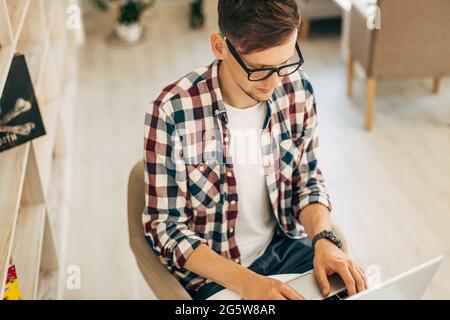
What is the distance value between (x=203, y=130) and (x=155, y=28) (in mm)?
2745

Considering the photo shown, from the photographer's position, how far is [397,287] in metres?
0.77

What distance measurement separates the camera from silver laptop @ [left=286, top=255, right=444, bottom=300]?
74 centimetres

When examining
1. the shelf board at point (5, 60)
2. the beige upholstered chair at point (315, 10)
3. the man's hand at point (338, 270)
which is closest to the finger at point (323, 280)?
the man's hand at point (338, 270)

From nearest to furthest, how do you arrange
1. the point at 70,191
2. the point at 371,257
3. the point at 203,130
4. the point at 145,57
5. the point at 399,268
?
1. the point at 203,130
2. the point at 399,268
3. the point at 371,257
4. the point at 70,191
5. the point at 145,57

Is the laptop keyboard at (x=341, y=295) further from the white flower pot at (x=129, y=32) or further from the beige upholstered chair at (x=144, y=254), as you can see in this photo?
the white flower pot at (x=129, y=32)

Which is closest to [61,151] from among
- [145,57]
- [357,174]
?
[145,57]

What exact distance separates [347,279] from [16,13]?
1.18 metres

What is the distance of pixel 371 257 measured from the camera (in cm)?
185

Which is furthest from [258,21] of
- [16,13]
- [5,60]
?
[16,13]

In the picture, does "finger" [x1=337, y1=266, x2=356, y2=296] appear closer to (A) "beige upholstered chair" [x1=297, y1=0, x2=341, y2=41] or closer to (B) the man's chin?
(B) the man's chin

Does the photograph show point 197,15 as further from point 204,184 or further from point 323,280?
point 323,280

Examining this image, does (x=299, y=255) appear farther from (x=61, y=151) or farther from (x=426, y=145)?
(x=61, y=151)

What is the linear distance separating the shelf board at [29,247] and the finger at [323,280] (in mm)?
844

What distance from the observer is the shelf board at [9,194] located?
1256 millimetres
